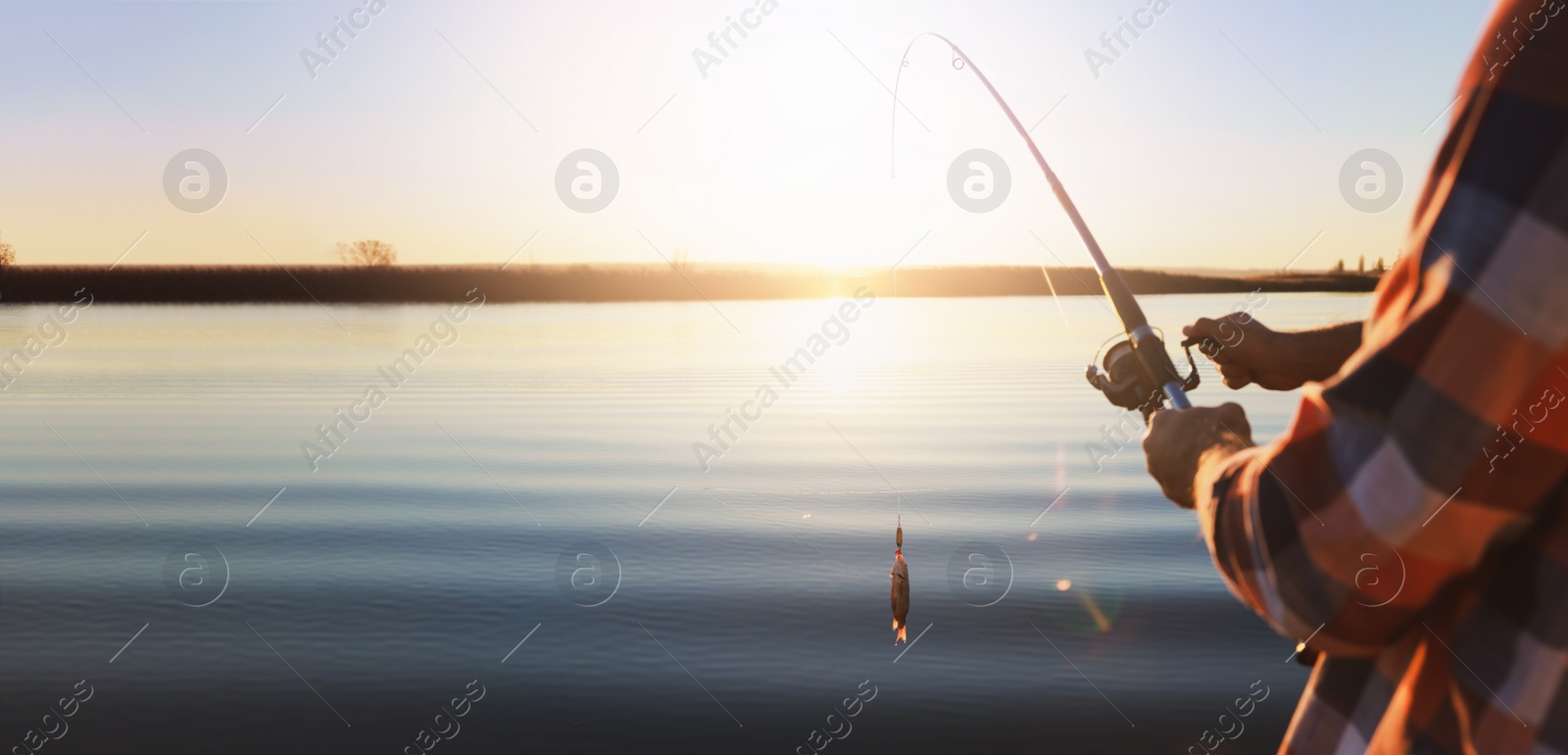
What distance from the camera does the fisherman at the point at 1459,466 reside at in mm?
956

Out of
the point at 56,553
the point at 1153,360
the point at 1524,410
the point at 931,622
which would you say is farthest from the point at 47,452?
the point at 1524,410

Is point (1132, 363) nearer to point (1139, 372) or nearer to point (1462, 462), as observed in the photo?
point (1139, 372)

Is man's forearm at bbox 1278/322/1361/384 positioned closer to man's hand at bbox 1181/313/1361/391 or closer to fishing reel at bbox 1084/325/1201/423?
man's hand at bbox 1181/313/1361/391

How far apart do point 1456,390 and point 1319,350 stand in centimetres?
127

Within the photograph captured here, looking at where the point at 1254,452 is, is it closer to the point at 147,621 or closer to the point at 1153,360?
the point at 1153,360

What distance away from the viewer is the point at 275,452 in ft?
40.3

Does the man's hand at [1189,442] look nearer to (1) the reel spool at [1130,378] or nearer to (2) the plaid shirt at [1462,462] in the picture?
(2) the plaid shirt at [1462,462]

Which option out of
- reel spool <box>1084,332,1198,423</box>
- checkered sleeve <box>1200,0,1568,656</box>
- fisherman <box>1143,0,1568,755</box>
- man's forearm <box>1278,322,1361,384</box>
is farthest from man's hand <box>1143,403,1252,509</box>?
man's forearm <box>1278,322,1361,384</box>

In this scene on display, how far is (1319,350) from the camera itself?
2.15 metres

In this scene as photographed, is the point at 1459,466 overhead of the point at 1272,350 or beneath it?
beneath

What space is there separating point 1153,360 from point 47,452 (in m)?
13.9

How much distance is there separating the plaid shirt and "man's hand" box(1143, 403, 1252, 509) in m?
0.13

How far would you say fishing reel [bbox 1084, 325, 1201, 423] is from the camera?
1.97 metres

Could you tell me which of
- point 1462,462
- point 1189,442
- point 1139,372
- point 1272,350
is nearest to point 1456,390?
point 1462,462
